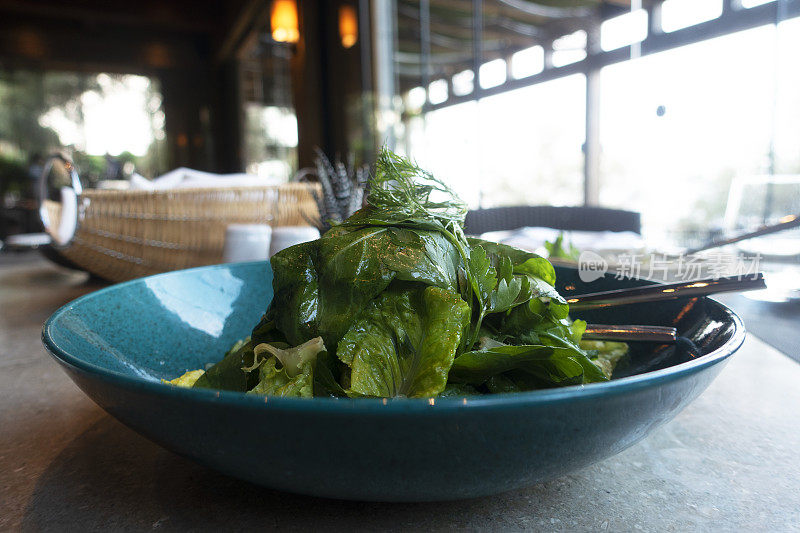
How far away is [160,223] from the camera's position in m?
1.74

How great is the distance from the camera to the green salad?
0.36 meters

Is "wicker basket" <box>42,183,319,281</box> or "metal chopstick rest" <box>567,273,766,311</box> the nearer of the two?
"metal chopstick rest" <box>567,273,766,311</box>

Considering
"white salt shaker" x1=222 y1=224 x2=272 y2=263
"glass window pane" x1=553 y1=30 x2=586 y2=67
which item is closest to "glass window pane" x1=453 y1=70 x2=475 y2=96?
"glass window pane" x1=553 y1=30 x2=586 y2=67

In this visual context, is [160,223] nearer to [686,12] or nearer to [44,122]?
[686,12]

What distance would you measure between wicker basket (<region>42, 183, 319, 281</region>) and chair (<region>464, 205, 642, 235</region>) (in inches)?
39.3

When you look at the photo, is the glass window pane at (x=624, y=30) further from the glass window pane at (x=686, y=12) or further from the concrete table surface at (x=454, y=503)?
the concrete table surface at (x=454, y=503)

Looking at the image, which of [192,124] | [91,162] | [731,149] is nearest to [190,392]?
[731,149]

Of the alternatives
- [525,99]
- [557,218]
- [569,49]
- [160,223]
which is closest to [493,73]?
[525,99]

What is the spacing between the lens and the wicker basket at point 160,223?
5.67ft

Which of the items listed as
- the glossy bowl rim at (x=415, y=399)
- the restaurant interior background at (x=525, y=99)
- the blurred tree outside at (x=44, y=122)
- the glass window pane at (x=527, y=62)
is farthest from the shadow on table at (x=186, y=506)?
the blurred tree outside at (x=44, y=122)

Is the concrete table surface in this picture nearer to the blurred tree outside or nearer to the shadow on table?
the shadow on table

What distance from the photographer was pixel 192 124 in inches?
377

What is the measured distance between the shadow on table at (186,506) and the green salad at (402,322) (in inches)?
3.0

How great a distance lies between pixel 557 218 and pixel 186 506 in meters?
2.46
